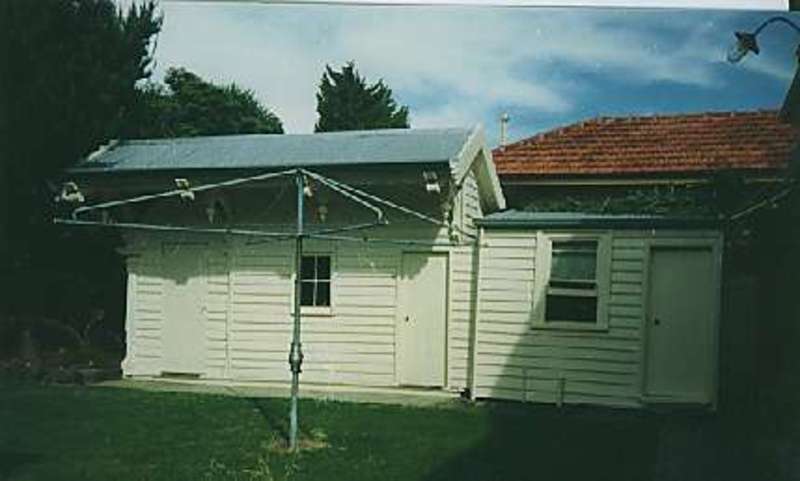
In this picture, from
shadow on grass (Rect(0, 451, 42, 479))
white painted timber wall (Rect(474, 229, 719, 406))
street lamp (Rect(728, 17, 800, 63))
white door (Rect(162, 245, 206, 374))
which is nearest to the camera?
street lamp (Rect(728, 17, 800, 63))

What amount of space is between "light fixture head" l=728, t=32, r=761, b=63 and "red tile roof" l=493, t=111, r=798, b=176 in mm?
259

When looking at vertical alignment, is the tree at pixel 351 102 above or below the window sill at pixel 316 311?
above

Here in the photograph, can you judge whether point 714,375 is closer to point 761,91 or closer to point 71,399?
point 761,91

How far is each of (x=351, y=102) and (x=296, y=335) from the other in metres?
1.10

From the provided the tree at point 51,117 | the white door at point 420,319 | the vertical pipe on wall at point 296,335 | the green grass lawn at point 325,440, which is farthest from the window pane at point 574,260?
the tree at point 51,117

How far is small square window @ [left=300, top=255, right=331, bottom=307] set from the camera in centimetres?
416

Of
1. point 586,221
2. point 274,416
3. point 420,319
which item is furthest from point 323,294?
point 586,221

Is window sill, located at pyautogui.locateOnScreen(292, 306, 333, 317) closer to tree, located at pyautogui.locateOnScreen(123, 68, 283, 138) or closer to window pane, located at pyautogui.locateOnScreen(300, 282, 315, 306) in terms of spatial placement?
window pane, located at pyautogui.locateOnScreen(300, 282, 315, 306)

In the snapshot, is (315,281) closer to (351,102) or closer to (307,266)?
(307,266)

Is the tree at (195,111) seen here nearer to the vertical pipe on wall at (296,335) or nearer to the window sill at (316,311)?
the vertical pipe on wall at (296,335)

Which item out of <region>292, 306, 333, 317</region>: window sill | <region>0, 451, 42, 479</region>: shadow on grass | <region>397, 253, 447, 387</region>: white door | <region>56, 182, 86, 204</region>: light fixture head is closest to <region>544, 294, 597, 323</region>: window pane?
<region>397, 253, 447, 387</region>: white door

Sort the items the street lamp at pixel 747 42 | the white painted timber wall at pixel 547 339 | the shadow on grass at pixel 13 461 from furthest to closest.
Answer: the white painted timber wall at pixel 547 339
the shadow on grass at pixel 13 461
the street lamp at pixel 747 42

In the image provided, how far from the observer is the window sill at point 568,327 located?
419 cm

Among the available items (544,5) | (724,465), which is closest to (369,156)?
(544,5)
